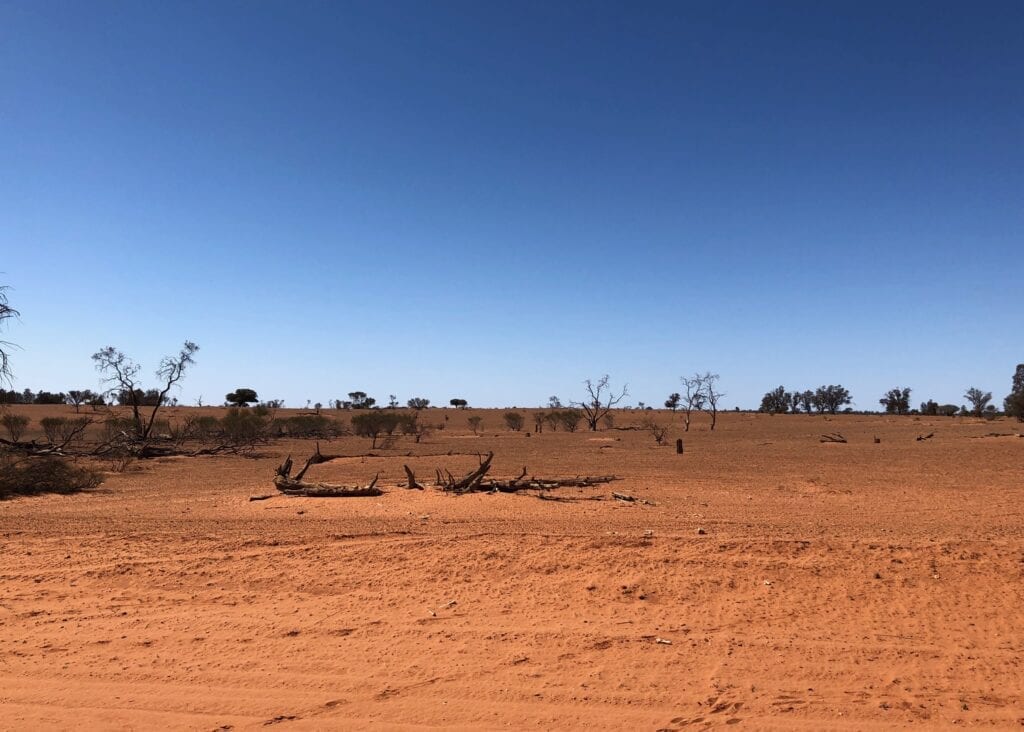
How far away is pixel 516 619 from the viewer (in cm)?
704

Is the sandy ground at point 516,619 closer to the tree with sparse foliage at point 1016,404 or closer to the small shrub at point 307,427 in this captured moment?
the small shrub at point 307,427

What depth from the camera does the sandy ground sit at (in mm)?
5176

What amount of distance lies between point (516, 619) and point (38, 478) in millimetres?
16261

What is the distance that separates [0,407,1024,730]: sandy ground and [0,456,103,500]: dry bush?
4.64 metres

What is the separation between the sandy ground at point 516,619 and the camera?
204 inches

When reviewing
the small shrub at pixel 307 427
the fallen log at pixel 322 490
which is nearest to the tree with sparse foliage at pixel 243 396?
the small shrub at pixel 307 427

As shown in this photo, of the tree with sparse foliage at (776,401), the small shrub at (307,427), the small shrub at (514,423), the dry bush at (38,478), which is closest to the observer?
the dry bush at (38,478)

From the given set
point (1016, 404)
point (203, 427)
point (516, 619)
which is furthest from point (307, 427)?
point (1016, 404)

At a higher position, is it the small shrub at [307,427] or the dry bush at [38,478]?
the small shrub at [307,427]

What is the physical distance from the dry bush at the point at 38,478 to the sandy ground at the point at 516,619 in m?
4.64

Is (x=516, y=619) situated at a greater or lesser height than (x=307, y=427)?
lesser

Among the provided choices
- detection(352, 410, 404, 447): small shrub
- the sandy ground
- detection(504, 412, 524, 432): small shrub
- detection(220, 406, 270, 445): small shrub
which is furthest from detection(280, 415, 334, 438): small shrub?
the sandy ground

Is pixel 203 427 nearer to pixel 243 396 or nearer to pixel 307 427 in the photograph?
pixel 307 427

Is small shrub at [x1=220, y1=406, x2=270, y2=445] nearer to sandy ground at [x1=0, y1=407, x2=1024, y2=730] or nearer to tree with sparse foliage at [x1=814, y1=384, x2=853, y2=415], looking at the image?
sandy ground at [x1=0, y1=407, x2=1024, y2=730]
